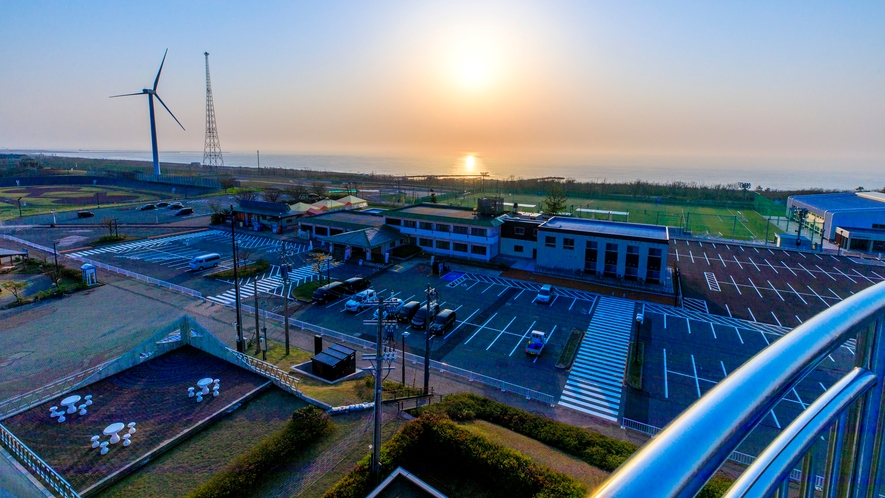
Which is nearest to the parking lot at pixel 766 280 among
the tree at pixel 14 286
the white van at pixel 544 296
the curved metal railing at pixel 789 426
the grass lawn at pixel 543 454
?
the white van at pixel 544 296

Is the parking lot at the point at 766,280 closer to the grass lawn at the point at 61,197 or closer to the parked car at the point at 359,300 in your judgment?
the parked car at the point at 359,300

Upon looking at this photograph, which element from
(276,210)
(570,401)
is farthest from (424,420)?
(276,210)

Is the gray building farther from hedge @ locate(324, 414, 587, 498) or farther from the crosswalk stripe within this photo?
hedge @ locate(324, 414, 587, 498)

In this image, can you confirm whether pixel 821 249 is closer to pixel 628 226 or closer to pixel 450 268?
pixel 628 226

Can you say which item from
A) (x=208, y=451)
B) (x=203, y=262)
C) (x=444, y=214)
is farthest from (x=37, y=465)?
(x=444, y=214)

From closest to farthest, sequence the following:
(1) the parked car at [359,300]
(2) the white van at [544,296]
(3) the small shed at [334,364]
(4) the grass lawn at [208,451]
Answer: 1. (4) the grass lawn at [208,451]
2. (3) the small shed at [334,364]
3. (1) the parked car at [359,300]
4. (2) the white van at [544,296]
